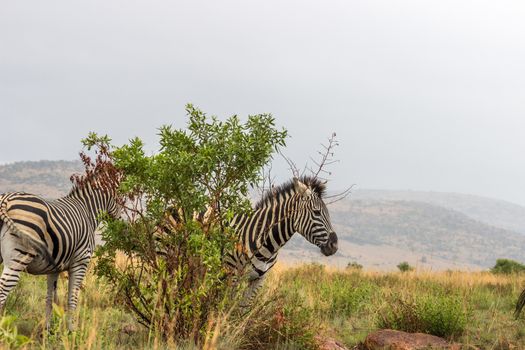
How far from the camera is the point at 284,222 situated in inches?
307

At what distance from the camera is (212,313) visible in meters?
5.88

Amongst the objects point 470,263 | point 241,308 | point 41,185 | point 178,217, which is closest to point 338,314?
point 241,308

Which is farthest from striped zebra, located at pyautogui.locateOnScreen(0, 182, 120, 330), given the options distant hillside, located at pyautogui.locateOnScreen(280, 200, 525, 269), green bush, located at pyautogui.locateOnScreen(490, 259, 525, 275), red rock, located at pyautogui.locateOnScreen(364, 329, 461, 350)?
distant hillside, located at pyautogui.locateOnScreen(280, 200, 525, 269)

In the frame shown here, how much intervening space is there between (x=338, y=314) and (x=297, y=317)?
361cm

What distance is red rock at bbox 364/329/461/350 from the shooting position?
7.20 meters

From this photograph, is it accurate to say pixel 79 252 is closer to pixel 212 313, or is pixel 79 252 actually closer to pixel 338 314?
pixel 212 313

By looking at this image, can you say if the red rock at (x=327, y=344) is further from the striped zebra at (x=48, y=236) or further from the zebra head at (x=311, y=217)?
the striped zebra at (x=48, y=236)

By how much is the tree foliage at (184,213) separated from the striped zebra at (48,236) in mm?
606

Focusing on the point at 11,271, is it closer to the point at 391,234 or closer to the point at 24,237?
the point at 24,237

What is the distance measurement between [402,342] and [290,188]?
2.46 meters

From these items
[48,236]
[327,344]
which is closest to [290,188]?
[327,344]

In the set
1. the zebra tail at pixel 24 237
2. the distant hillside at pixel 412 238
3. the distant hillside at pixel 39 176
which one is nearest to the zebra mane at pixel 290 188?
the zebra tail at pixel 24 237

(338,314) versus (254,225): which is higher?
(254,225)

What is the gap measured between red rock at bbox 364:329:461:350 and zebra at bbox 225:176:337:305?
1268 mm
